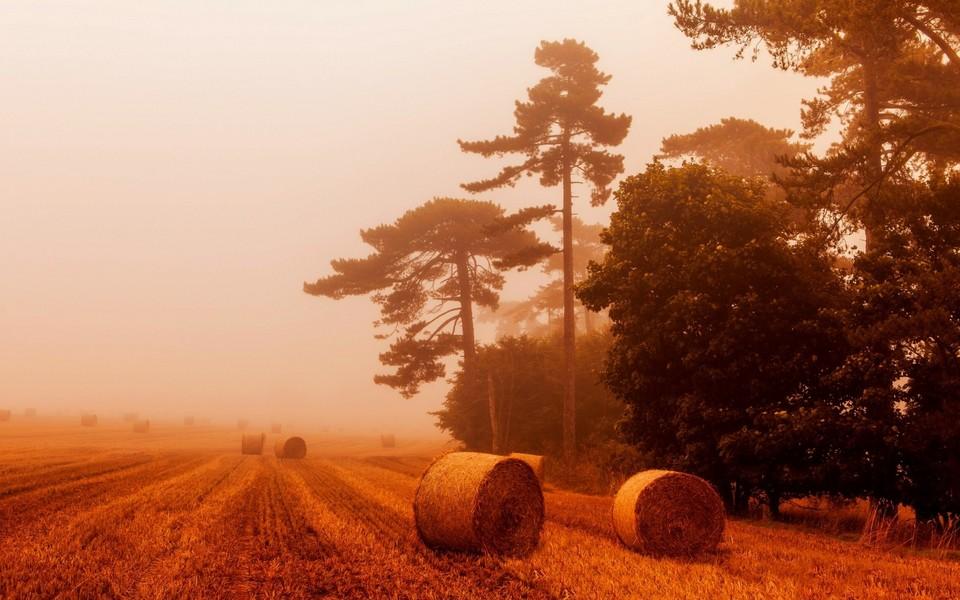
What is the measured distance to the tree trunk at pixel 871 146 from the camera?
14.7m

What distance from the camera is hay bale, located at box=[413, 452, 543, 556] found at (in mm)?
9938

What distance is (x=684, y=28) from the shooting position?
17797mm

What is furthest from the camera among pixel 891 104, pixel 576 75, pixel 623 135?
pixel 576 75

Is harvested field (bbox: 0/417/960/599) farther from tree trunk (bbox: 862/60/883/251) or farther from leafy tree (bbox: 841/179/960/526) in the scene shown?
tree trunk (bbox: 862/60/883/251)

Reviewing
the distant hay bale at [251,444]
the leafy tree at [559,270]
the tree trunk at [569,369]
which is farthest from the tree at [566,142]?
the leafy tree at [559,270]

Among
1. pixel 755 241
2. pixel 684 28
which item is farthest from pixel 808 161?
pixel 684 28

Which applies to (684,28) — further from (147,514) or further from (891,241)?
(147,514)

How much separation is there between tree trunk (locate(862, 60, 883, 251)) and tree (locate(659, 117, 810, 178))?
1225 cm

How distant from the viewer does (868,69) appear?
1916 centimetres

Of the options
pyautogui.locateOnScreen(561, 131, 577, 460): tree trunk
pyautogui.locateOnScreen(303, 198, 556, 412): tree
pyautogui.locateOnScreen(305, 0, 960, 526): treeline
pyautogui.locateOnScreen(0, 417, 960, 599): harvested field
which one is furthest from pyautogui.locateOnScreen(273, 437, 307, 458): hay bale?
pyautogui.locateOnScreen(305, 0, 960, 526): treeline

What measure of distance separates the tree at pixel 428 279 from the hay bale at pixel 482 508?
84.5 feet

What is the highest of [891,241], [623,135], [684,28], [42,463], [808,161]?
[623,135]

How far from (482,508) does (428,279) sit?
31.8m

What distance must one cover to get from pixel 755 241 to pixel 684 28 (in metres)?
7.27
